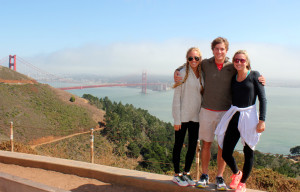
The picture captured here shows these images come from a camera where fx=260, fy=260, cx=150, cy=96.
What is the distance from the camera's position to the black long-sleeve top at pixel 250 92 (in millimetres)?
1597

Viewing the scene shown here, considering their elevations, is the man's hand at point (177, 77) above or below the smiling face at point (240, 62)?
below

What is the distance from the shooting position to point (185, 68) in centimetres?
181

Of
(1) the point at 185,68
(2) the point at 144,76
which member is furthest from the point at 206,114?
(2) the point at 144,76

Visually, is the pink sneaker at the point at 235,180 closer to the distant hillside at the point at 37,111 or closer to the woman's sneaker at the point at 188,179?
the woman's sneaker at the point at 188,179

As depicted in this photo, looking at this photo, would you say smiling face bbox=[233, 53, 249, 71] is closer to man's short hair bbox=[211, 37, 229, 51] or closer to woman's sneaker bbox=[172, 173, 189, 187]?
man's short hair bbox=[211, 37, 229, 51]

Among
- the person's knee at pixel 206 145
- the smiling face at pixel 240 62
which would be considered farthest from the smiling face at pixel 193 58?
the person's knee at pixel 206 145

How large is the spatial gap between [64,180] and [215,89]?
149 cm

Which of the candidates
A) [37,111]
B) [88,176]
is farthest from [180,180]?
[37,111]

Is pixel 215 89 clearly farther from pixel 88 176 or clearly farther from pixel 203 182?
pixel 88 176

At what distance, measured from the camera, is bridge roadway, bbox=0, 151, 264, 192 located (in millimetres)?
1570

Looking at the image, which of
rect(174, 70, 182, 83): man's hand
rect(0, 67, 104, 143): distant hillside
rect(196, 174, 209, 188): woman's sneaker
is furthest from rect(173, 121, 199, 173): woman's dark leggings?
rect(0, 67, 104, 143): distant hillside

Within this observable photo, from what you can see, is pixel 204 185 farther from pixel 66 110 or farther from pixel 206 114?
pixel 66 110

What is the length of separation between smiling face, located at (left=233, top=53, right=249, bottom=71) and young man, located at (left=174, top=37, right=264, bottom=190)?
0.28 ft

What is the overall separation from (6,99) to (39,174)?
1967 cm
